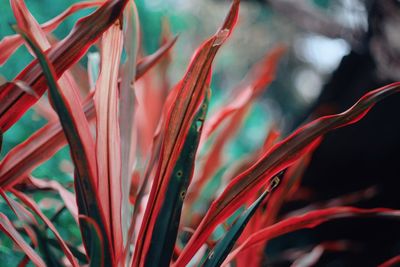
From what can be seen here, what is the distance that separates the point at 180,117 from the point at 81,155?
10 centimetres

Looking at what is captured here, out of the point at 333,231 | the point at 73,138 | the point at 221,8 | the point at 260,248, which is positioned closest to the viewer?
the point at 73,138

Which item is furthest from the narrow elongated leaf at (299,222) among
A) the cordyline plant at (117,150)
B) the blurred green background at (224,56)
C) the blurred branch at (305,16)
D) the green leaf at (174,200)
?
the blurred branch at (305,16)

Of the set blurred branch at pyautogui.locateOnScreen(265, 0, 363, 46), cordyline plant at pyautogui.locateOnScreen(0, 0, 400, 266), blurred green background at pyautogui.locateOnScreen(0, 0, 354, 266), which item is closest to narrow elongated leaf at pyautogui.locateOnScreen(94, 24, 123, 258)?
cordyline plant at pyautogui.locateOnScreen(0, 0, 400, 266)

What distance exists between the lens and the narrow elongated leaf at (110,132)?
457 millimetres

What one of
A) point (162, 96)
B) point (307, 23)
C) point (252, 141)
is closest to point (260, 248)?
point (162, 96)

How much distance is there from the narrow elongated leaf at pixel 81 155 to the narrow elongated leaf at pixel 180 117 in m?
0.05

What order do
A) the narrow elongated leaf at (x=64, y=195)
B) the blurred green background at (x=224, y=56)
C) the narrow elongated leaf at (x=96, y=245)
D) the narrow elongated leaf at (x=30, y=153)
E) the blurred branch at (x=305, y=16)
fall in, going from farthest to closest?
the blurred branch at (x=305, y=16) < the blurred green background at (x=224, y=56) < the narrow elongated leaf at (x=64, y=195) < the narrow elongated leaf at (x=30, y=153) < the narrow elongated leaf at (x=96, y=245)

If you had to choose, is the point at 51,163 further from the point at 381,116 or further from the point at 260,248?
the point at 381,116

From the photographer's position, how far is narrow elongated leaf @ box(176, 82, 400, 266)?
1.53ft

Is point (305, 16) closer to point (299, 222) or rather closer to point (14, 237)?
point (299, 222)

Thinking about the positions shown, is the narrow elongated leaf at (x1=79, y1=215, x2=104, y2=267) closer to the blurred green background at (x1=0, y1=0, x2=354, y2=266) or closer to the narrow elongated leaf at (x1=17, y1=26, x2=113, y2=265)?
the narrow elongated leaf at (x1=17, y1=26, x2=113, y2=265)

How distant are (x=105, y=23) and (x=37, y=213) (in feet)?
0.71

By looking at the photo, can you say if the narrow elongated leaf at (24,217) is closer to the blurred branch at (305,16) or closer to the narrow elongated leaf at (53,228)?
the narrow elongated leaf at (53,228)

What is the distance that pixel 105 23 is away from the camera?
0.45 m
